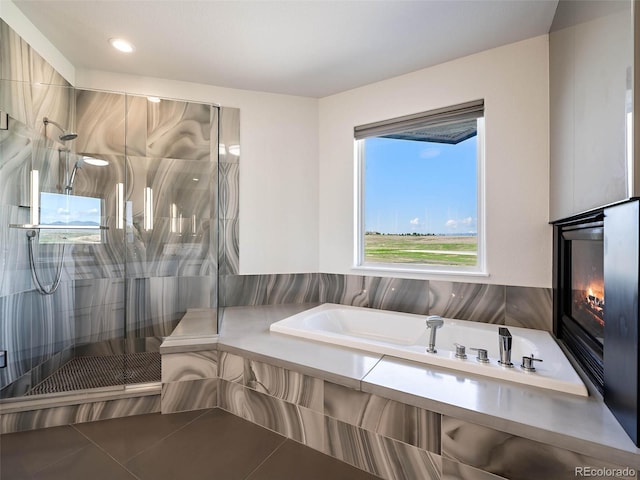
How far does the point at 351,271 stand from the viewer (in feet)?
9.11

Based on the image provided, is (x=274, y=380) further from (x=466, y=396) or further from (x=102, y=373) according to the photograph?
(x=102, y=373)

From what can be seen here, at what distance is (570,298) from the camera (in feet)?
5.92

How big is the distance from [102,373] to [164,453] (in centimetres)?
93

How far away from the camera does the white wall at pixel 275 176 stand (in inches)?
108

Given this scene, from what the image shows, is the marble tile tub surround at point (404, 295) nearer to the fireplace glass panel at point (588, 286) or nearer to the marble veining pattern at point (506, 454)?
the fireplace glass panel at point (588, 286)

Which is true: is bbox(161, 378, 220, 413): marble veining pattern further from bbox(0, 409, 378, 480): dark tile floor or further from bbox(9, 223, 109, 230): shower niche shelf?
bbox(9, 223, 109, 230): shower niche shelf

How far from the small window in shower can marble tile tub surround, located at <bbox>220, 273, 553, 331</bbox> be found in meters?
1.05

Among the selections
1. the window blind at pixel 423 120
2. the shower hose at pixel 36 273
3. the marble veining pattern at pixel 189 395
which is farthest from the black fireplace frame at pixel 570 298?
the shower hose at pixel 36 273

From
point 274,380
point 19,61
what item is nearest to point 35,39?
point 19,61

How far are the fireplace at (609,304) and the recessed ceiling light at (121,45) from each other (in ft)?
9.30

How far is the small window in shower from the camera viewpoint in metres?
2.05

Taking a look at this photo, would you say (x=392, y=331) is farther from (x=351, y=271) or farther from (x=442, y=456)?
(x=442, y=456)

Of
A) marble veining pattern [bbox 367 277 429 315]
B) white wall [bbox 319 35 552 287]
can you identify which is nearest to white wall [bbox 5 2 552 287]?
white wall [bbox 319 35 552 287]

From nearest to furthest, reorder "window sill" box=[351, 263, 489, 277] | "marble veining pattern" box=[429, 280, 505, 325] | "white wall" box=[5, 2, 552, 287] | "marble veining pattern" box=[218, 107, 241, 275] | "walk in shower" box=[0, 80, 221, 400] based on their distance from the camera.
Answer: "walk in shower" box=[0, 80, 221, 400] < "white wall" box=[5, 2, 552, 287] < "marble veining pattern" box=[429, 280, 505, 325] < "window sill" box=[351, 263, 489, 277] < "marble veining pattern" box=[218, 107, 241, 275]
